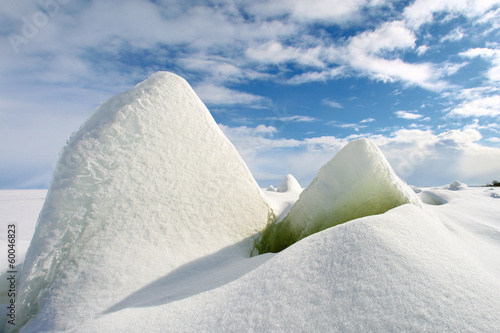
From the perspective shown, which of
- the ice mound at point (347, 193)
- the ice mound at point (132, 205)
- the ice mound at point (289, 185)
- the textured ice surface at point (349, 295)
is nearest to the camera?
the textured ice surface at point (349, 295)

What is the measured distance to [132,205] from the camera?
2.28 m

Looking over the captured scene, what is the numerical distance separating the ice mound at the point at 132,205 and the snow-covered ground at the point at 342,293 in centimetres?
26

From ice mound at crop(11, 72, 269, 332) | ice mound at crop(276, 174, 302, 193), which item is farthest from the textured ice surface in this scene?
ice mound at crop(276, 174, 302, 193)

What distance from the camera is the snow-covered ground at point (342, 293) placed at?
1261mm

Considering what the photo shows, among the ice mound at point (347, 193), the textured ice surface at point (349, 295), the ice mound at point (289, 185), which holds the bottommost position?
the textured ice surface at point (349, 295)

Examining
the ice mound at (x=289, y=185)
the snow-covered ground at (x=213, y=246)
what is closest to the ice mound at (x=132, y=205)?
the snow-covered ground at (x=213, y=246)

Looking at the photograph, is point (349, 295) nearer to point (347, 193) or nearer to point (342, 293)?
point (342, 293)

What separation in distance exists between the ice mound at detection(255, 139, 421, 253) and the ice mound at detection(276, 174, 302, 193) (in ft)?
20.5

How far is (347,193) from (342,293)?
161 centimetres

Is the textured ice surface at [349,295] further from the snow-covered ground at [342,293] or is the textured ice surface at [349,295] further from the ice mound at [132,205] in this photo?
the ice mound at [132,205]

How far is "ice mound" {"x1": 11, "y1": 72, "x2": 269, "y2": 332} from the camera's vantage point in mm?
1940

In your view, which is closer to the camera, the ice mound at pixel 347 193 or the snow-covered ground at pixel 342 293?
the snow-covered ground at pixel 342 293

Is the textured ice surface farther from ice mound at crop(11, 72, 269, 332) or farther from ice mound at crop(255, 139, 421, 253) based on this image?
ice mound at crop(255, 139, 421, 253)

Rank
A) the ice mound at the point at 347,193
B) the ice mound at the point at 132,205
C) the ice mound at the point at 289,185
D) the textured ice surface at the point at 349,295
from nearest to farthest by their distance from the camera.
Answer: the textured ice surface at the point at 349,295
the ice mound at the point at 132,205
the ice mound at the point at 347,193
the ice mound at the point at 289,185
